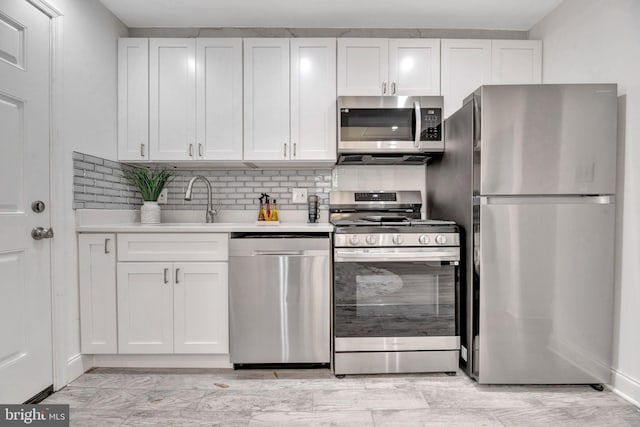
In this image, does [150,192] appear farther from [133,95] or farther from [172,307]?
[172,307]

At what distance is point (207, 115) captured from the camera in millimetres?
2633

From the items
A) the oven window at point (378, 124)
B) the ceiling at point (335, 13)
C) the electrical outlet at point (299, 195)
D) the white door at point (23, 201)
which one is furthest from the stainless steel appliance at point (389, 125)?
the white door at point (23, 201)

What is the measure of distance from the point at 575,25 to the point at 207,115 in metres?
2.61

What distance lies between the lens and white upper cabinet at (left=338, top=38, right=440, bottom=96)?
263 centimetres

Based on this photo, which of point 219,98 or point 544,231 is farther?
point 219,98

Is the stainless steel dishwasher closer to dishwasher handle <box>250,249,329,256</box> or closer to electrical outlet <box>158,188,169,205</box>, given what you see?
dishwasher handle <box>250,249,329,256</box>

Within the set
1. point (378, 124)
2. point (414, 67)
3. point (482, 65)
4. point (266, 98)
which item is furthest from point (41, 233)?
point (482, 65)

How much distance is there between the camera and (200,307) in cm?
226

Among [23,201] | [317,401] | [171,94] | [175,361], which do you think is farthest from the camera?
[171,94]

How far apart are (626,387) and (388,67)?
248 centimetres

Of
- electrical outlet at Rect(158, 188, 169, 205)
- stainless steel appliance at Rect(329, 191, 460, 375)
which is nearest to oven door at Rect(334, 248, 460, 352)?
stainless steel appliance at Rect(329, 191, 460, 375)

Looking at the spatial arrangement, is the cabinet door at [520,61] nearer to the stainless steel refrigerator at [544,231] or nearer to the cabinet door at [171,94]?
the stainless steel refrigerator at [544,231]

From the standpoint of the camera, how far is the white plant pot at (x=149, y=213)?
265 centimetres

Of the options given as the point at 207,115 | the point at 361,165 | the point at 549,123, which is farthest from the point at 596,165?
the point at 207,115
